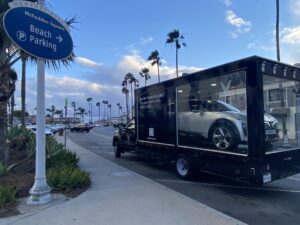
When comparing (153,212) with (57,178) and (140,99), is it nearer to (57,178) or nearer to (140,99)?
(57,178)

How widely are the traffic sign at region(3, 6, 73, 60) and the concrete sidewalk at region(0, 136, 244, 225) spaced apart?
10.5 feet

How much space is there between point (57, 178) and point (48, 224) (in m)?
2.33

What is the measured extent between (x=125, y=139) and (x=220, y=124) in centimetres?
720

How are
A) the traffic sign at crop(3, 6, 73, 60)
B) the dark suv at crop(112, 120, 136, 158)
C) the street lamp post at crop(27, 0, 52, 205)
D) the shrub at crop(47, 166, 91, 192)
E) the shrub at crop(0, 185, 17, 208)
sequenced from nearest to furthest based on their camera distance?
the traffic sign at crop(3, 6, 73, 60)
the shrub at crop(0, 185, 17, 208)
the street lamp post at crop(27, 0, 52, 205)
the shrub at crop(47, 166, 91, 192)
the dark suv at crop(112, 120, 136, 158)

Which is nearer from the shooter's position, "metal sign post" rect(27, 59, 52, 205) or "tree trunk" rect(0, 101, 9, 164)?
"metal sign post" rect(27, 59, 52, 205)

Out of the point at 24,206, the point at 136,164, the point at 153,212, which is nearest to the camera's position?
the point at 153,212

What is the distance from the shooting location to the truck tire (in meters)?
9.48

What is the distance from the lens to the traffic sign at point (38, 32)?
245 inches

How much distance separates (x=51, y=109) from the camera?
139m

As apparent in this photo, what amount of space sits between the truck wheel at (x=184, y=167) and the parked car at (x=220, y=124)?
829 mm

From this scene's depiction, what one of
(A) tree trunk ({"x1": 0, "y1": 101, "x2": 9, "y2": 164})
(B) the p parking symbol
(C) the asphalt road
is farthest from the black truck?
(A) tree trunk ({"x1": 0, "y1": 101, "x2": 9, "y2": 164})

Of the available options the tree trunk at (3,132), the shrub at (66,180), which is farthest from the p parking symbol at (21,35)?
the tree trunk at (3,132)

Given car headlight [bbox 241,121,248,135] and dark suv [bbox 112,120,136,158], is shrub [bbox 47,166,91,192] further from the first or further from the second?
dark suv [bbox 112,120,136,158]

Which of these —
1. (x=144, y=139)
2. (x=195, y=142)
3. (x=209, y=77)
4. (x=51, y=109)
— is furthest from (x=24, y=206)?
(x=51, y=109)
